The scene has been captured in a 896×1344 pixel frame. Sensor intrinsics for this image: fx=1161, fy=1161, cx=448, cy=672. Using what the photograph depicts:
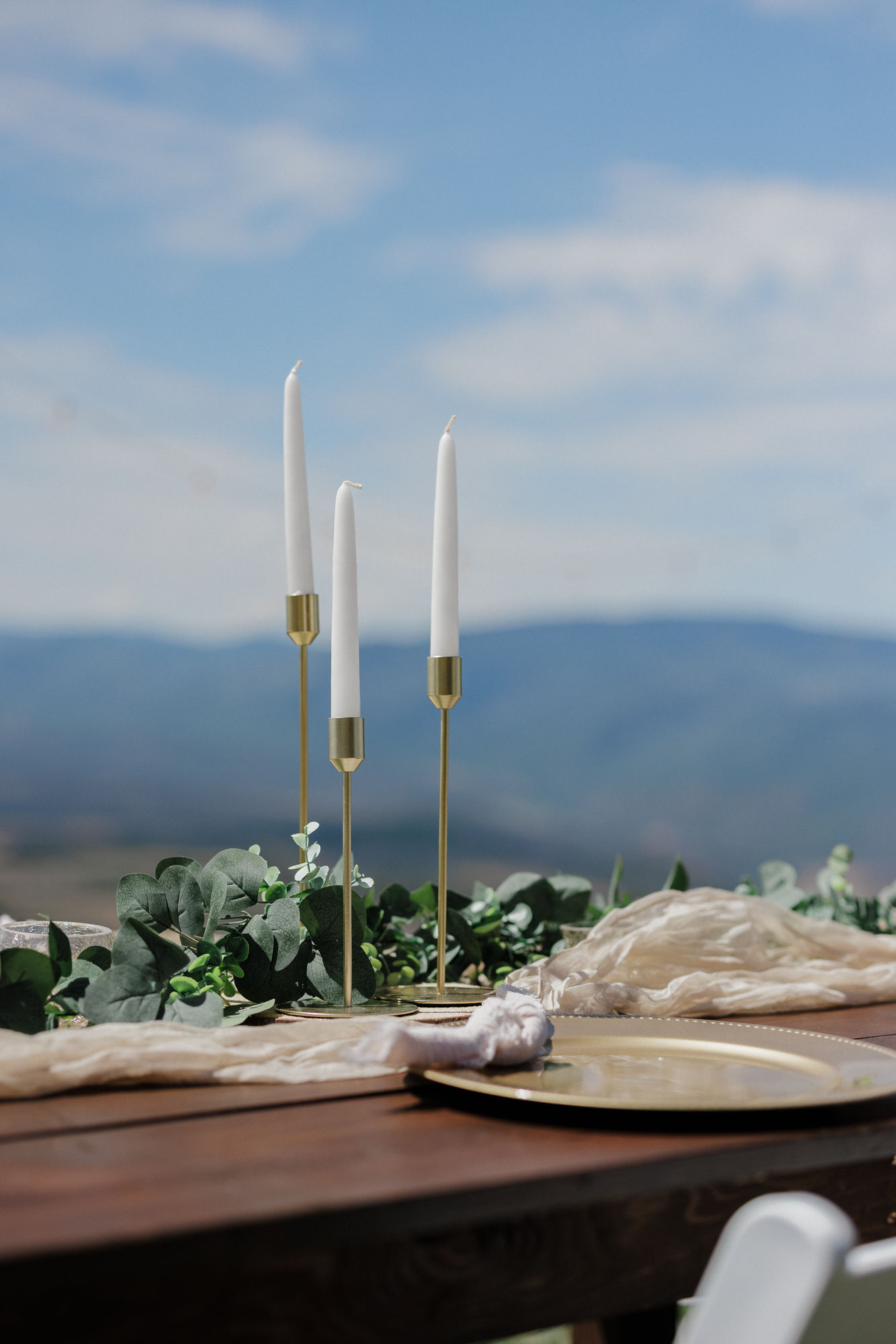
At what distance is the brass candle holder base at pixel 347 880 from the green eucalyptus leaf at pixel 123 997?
0.12 meters

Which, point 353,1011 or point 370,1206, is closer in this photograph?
point 370,1206

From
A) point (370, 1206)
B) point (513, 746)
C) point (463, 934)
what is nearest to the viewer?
point (370, 1206)

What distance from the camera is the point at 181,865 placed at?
0.90 meters

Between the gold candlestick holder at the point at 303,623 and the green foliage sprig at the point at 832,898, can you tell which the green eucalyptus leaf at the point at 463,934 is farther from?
the green foliage sprig at the point at 832,898

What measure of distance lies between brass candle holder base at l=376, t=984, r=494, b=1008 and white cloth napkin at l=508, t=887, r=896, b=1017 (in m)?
0.04

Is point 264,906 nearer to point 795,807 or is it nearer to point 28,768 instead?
point 28,768

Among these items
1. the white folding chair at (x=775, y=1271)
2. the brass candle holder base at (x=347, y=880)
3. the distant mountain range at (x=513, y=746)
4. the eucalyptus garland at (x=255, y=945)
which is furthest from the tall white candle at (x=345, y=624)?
the distant mountain range at (x=513, y=746)

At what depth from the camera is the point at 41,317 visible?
508cm

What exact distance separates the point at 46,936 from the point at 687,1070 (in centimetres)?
49

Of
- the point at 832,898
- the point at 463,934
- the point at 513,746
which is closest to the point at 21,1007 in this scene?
the point at 463,934

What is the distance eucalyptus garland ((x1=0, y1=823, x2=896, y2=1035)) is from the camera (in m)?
0.78

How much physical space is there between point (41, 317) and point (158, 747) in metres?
1.96

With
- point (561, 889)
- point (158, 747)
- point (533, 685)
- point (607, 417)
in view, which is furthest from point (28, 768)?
point (561, 889)

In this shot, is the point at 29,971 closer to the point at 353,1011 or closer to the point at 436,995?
the point at 353,1011
